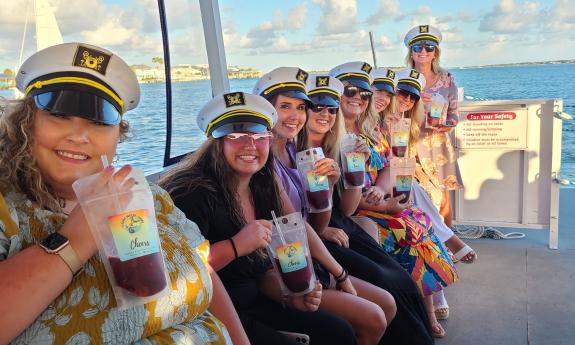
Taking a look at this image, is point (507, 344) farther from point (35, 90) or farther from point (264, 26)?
point (264, 26)

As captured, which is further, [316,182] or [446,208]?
[446,208]

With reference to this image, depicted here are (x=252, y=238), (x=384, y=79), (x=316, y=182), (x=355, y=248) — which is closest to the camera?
(x=252, y=238)

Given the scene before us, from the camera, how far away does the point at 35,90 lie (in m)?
1.32

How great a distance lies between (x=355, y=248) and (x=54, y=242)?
192 cm

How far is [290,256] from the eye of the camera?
2.00 meters

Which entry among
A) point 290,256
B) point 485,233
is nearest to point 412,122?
point 485,233

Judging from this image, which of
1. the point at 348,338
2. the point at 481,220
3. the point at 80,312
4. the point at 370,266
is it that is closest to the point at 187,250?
the point at 80,312

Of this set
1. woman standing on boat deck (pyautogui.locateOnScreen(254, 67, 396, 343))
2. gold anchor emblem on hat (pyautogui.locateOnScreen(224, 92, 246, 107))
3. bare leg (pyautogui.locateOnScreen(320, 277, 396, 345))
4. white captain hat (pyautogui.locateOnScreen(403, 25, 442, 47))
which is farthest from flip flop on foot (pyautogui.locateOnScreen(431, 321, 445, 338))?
white captain hat (pyautogui.locateOnScreen(403, 25, 442, 47))

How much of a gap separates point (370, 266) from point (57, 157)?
1738mm

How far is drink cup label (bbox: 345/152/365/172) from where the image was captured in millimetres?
2785

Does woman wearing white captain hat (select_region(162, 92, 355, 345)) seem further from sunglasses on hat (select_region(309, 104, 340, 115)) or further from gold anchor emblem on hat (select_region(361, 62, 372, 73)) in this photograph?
gold anchor emblem on hat (select_region(361, 62, 372, 73))

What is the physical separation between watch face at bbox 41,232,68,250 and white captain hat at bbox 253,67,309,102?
1608 mm

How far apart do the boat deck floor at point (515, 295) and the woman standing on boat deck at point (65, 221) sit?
2.25 meters

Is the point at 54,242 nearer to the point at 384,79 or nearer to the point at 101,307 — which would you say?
the point at 101,307
